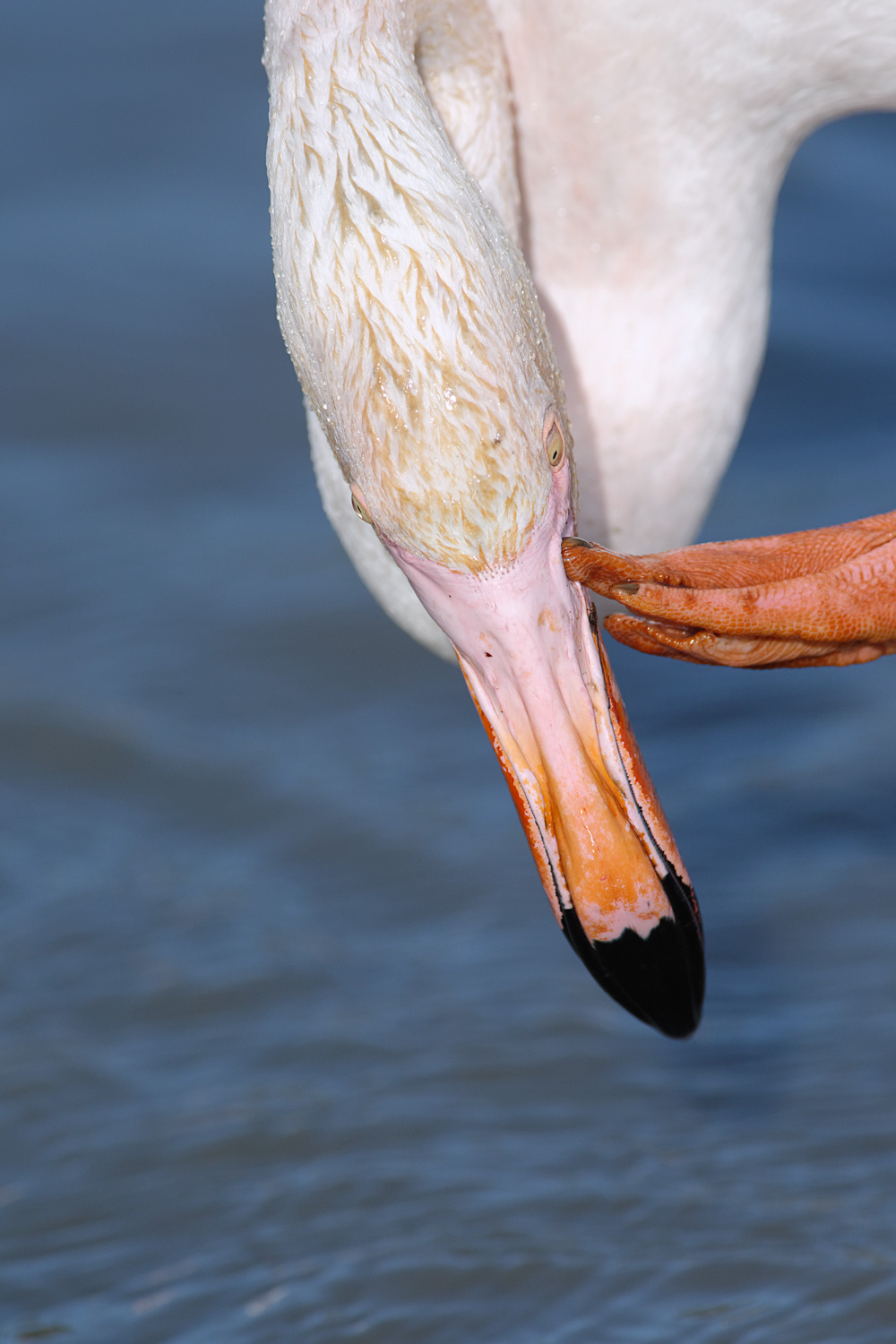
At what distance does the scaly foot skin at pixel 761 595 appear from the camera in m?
2.02

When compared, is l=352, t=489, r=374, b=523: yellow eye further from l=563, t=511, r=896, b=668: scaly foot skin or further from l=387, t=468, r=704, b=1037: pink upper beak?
l=563, t=511, r=896, b=668: scaly foot skin

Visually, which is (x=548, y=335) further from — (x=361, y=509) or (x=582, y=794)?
(x=582, y=794)

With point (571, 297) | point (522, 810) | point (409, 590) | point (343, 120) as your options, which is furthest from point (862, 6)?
point (522, 810)

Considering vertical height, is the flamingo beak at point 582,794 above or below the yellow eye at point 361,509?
below

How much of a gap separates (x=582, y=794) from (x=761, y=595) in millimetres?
322

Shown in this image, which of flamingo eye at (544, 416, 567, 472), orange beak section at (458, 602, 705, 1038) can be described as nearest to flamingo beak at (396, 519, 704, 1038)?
orange beak section at (458, 602, 705, 1038)

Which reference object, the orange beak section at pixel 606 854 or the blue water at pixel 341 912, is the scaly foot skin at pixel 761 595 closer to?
the orange beak section at pixel 606 854

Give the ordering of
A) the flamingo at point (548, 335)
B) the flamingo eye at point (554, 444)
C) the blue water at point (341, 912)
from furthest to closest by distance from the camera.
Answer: the blue water at point (341, 912)
the flamingo eye at point (554, 444)
the flamingo at point (548, 335)

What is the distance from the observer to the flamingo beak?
2.11 metres

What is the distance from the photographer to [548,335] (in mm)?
2322

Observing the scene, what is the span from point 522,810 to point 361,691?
2.18 metres

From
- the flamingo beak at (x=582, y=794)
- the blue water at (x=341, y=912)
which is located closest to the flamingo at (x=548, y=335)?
the flamingo beak at (x=582, y=794)

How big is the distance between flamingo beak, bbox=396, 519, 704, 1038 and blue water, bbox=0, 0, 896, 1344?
705 millimetres

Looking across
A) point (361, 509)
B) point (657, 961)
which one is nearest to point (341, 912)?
point (657, 961)
